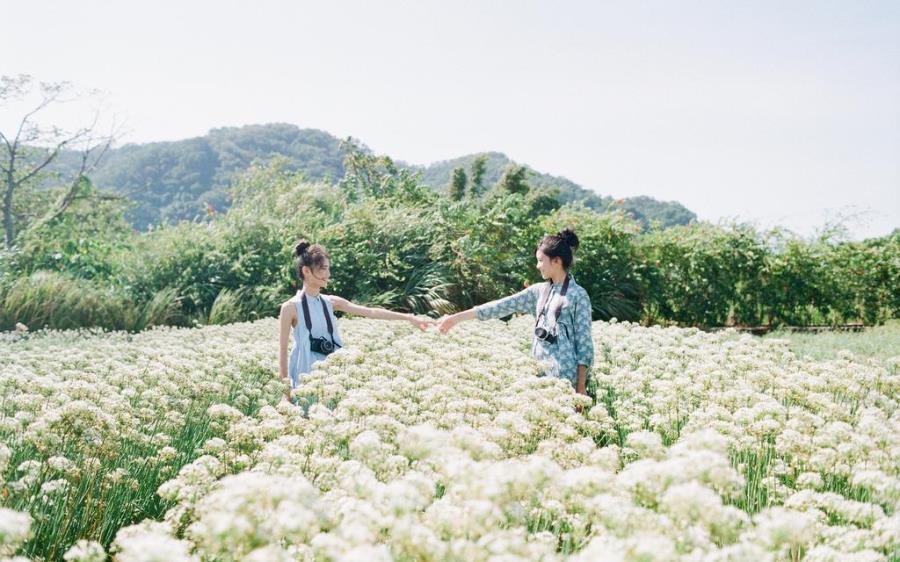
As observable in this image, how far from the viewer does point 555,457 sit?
3828 millimetres

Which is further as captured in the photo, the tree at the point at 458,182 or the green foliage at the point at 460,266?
the tree at the point at 458,182

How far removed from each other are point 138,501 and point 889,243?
20.9 m

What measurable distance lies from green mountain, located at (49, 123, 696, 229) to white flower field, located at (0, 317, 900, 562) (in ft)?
283

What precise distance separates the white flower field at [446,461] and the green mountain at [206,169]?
8629cm

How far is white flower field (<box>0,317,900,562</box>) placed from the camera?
87.5 inches

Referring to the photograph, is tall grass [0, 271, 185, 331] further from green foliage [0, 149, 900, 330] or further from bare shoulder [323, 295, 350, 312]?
bare shoulder [323, 295, 350, 312]

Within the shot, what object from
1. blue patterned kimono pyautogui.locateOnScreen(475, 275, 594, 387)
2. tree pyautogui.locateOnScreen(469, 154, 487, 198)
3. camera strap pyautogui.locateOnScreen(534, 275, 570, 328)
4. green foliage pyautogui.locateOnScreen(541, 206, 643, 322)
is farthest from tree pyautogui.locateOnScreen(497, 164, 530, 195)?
blue patterned kimono pyautogui.locateOnScreen(475, 275, 594, 387)

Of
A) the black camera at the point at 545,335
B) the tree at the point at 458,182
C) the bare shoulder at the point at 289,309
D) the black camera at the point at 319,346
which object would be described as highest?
the tree at the point at 458,182

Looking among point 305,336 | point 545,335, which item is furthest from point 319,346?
point 545,335

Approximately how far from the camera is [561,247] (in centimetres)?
623

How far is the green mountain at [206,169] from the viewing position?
10906 centimetres

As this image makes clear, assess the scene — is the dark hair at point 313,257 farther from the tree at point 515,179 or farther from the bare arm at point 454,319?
the tree at point 515,179

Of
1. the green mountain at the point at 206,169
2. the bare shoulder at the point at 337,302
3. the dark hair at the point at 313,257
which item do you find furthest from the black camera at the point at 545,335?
the green mountain at the point at 206,169

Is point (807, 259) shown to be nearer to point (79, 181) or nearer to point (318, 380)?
point (318, 380)
